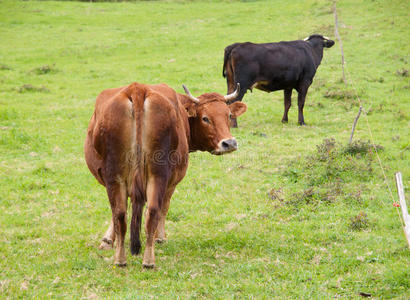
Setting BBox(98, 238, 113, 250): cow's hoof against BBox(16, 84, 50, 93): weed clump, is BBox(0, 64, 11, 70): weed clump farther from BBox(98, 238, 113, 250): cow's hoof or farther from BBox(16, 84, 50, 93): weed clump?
BBox(98, 238, 113, 250): cow's hoof

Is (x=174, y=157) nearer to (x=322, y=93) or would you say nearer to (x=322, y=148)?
(x=322, y=148)

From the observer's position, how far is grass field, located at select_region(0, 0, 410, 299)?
5.75 metres

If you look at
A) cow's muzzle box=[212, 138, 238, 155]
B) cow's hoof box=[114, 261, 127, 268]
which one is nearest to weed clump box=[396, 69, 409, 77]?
cow's muzzle box=[212, 138, 238, 155]

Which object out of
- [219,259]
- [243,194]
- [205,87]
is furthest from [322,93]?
[219,259]

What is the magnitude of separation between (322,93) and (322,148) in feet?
22.3

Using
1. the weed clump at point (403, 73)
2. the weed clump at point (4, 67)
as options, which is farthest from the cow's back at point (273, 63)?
the weed clump at point (4, 67)

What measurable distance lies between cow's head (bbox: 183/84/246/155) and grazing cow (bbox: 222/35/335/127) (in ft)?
21.3

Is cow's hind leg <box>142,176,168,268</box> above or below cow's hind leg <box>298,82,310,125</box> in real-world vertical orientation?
above

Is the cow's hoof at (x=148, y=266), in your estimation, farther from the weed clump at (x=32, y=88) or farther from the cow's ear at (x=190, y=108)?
the weed clump at (x=32, y=88)

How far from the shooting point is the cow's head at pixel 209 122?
6.99 meters

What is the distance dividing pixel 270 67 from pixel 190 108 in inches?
295

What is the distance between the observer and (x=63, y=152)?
1170 centimetres

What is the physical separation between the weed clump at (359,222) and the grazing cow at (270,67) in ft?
22.1

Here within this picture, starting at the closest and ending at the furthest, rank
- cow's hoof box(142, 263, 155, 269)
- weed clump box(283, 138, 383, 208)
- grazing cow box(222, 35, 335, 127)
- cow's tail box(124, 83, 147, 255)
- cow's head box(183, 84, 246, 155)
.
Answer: cow's tail box(124, 83, 147, 255) → cow's hoof box(142, 263, 155, 269) → cow's head box(183, 84, 246, 155) → weed clump box(283, 138, 383, 208) → grazing cow box(222, 35, 335, 127)
